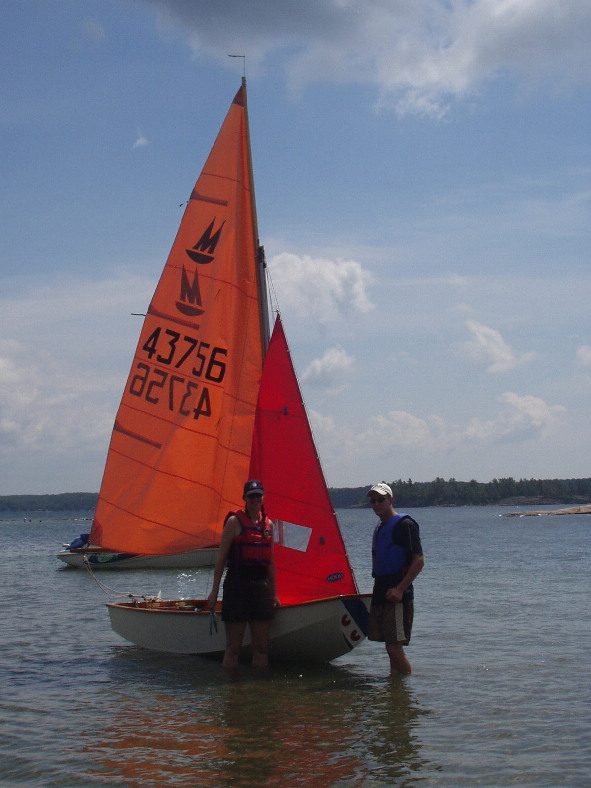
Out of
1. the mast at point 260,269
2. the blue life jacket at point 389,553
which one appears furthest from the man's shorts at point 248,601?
the mast at point 260,269

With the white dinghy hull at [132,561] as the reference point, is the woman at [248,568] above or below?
above

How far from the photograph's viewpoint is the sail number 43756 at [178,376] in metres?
12.6

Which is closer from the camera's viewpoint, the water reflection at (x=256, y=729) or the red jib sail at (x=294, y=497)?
the water reflection at (x=256, y=729)

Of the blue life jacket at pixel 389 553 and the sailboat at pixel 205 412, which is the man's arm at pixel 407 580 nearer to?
the blue life jacket at pixel 389 553

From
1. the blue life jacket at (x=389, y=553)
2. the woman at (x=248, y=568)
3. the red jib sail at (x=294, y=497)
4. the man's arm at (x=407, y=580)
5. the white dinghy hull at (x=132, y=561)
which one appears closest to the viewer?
the man's arm at (x=407, y=580)

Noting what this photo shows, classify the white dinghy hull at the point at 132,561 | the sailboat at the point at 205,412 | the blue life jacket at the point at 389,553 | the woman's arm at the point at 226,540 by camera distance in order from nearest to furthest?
1. the blue life jacket at the point at 389,553
2. the woman's arm at the point at 226,540
3. the sailboat at the point at 205,412
4. the white dinghy hull at the point at 132,561

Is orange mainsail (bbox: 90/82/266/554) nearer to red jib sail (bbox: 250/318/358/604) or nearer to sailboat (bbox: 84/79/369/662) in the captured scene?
sailboat (bbox: 84/79/369/662)

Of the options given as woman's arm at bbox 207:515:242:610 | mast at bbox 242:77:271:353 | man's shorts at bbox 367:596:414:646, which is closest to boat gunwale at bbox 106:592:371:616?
man's shorts at bbox 367:596:414:646

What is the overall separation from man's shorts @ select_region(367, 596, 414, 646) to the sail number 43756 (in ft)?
13.7

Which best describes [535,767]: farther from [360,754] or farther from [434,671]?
[434,671]

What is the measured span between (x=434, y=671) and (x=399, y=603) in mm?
2917

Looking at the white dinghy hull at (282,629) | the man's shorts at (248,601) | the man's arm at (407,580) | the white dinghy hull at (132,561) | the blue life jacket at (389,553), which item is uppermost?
the blue life jacket at (389,553)

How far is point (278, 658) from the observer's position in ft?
36.4

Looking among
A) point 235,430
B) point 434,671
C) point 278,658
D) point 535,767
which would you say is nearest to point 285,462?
point 235,430
